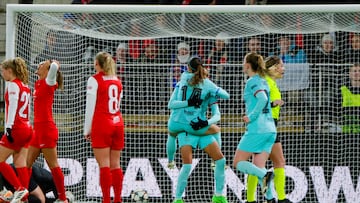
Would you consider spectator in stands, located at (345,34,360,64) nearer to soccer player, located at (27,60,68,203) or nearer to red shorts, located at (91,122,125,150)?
red shorts, located at (91,122,125,150)

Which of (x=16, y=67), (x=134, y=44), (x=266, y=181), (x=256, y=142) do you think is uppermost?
(x=134, y=44)

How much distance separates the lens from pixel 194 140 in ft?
47.1

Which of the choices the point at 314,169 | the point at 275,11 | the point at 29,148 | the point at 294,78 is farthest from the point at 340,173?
the point at 29,148

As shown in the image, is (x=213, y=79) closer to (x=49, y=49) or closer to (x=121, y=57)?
(x=121, y=57)

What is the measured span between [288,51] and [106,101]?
3.88 m

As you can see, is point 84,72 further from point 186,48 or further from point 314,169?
point 314,169

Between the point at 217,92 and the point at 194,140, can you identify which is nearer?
the point at 217,92

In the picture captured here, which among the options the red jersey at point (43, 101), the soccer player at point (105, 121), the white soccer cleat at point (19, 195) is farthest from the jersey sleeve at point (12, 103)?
the soccer player at point (105, 121)

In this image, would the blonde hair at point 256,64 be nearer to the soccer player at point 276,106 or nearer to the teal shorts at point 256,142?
the soccer player at point 276,106

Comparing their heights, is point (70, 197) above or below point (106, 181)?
below

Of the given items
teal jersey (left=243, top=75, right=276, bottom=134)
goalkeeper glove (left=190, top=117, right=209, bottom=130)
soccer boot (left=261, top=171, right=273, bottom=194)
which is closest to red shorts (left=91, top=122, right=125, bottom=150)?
goalkeeper glove (left=190, top=117, right=209, bottom=130)

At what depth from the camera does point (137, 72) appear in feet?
Answer: 53.4

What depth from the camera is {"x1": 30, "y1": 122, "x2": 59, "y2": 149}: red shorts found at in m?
14.0

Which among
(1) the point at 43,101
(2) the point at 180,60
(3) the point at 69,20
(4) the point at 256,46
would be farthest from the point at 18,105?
(4) the point at 256,46
